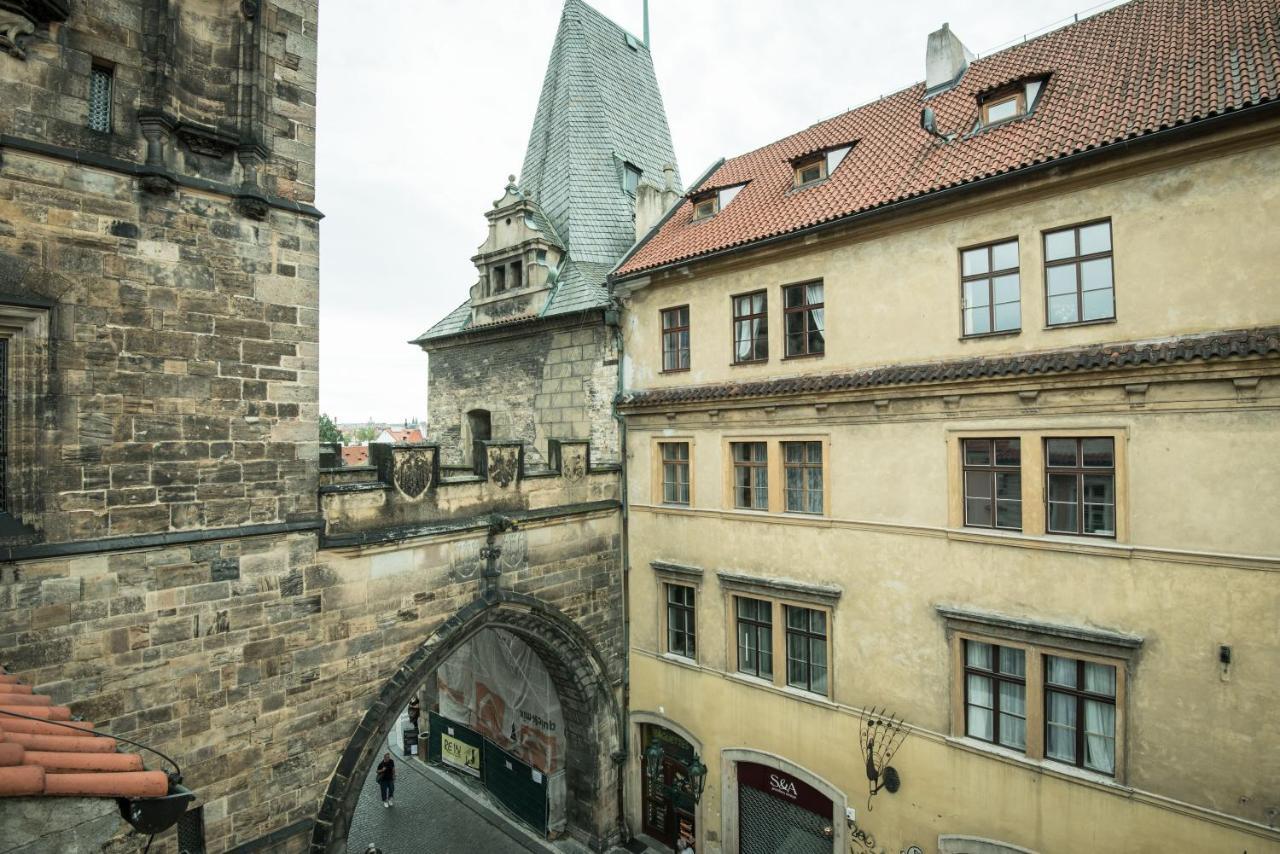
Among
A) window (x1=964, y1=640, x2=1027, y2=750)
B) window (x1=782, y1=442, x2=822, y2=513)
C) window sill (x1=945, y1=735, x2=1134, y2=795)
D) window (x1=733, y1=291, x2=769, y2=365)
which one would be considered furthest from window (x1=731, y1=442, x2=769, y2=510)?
window sill (x1=945, y1=735, x2=1134, y2=795)

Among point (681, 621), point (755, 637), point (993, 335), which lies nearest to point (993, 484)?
point (993, 335)

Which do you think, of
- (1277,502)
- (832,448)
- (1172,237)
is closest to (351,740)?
(832,448)

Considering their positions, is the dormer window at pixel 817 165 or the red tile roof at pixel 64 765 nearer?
the red tile roof at pixel 64 765

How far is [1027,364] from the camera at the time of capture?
8273 millimetres

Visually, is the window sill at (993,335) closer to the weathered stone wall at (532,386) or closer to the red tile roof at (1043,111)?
the red tile roof at (1043,111)

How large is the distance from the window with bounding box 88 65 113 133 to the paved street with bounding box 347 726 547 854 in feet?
43.9

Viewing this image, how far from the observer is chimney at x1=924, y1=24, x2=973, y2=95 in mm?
12109

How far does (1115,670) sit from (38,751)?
10215 mm

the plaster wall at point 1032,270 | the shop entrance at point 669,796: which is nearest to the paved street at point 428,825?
the shop entrance at point 669,796

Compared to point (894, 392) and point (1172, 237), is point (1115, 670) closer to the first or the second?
point (894, 392)

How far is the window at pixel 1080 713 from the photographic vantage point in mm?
8062

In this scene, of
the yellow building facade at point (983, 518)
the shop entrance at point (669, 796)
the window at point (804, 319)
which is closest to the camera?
the yellow building facade at point (983, 518)

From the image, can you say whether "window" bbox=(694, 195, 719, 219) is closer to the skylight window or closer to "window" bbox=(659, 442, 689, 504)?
the skylight window

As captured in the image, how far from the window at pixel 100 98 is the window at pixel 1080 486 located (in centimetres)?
1193
